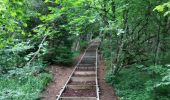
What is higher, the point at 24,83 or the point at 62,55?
the point at 62,55

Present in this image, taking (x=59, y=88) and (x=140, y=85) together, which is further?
(x=59, y=88)

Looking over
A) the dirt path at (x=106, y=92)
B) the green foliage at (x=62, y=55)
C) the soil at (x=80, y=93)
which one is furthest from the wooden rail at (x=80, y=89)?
the green foliage at (x=62, y=55)

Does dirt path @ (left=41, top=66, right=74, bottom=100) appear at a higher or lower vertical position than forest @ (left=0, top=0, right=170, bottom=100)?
lower

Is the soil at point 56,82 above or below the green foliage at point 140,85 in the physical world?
below

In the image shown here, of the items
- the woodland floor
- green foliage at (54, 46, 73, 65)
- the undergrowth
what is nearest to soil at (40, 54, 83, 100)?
the woodland floor

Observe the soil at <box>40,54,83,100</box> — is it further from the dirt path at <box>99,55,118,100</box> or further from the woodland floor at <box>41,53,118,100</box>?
the dirt path at <box>99,55,118,100</box>

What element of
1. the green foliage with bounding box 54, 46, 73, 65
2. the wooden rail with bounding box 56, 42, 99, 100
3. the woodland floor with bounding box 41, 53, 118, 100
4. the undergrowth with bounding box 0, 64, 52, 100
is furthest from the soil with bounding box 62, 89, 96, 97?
the green foliage with bounding box 54, 46, 73, 65

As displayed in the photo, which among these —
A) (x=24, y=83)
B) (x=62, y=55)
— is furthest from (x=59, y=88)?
(x=62, y=55)

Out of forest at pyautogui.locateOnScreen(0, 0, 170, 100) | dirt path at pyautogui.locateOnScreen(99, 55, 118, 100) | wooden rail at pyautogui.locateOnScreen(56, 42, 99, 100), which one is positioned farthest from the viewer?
dirt path at pyautogui.locateOnScreen(99, 55, 118, 100)

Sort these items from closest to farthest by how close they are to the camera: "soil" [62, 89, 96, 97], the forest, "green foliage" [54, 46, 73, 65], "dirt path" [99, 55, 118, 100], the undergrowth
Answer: the forest, the undergrowth, "dirt path" [99, 55, 118, 100], "soil" [62, 89, 96, 97], "green foliage" [54, 46, 73, 65]

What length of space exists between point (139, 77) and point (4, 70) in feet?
24.2

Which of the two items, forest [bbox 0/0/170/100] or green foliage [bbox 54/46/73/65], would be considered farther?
A: green foliage [bbox 54/46/73/65]

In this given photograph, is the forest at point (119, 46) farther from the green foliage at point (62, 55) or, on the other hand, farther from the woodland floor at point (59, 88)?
the green foliage at point (62, 55)

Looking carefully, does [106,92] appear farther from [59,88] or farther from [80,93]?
[59,88]
